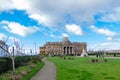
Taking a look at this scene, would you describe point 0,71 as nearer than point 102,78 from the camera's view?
No

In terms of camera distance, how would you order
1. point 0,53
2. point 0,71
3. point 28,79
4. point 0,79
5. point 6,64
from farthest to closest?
1. point 0,53
2. point 6,64
3. point 0,71
4. point 28,79
5. point 0,79

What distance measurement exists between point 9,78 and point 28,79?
161cm

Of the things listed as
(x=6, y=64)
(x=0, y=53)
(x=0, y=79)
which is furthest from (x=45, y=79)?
(x=0, y=53)

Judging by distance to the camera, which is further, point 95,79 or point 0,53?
point 0,53


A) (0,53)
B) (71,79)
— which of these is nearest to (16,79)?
(71,79)

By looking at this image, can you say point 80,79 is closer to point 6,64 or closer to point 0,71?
point 0,71

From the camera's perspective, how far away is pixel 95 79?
70.7 feet

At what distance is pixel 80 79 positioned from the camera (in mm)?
21656

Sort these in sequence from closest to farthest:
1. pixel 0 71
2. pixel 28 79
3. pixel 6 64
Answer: pixel 28 79, pixel 0 71, pixel 6 64

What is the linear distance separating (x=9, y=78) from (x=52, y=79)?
11.7 feet

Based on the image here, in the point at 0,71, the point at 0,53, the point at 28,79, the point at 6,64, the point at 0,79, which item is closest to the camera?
the point at 0,79

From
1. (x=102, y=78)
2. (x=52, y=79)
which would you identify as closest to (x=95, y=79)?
(x=102, y=78)

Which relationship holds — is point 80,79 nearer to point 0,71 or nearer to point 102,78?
point 102,78

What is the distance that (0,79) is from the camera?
1944cm
